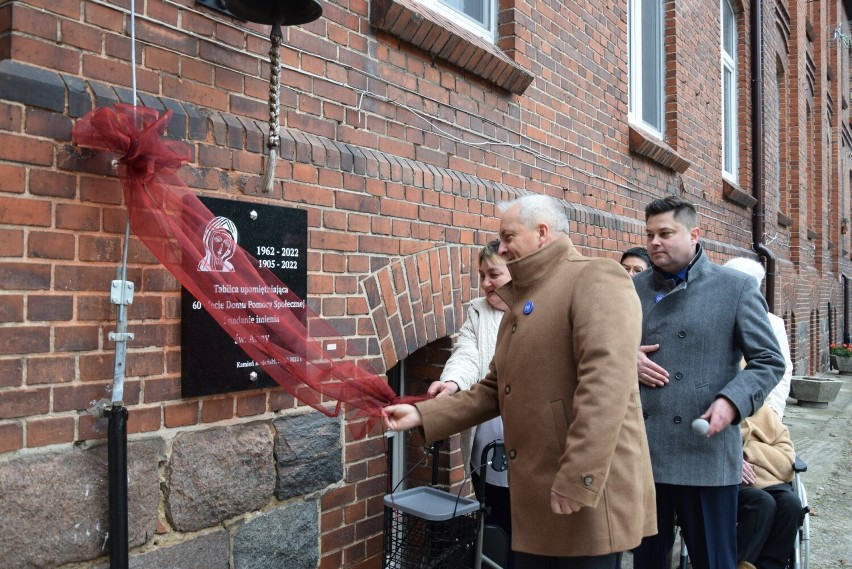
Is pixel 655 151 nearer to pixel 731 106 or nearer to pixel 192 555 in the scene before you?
pixel 731 106

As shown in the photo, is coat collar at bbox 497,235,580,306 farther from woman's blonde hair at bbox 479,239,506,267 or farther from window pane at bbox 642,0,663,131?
window pane at bbox 642,0,663,131

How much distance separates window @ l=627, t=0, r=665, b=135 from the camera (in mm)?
6934

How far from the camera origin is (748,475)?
3773mm

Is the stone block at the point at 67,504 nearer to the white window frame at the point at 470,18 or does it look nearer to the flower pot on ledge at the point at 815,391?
the white window frame at the point at 470,18

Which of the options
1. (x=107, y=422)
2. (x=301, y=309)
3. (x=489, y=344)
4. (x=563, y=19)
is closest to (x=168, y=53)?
(x=301, y=309)

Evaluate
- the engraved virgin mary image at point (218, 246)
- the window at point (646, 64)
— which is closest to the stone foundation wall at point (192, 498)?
the engraved virgin mary image at point (218, 246)

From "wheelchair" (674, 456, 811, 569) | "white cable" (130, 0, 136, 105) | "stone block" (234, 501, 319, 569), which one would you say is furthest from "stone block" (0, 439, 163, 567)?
"wheelchair" (674, 456, 811, 569)

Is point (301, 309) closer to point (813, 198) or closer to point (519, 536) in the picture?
point (519, 536)

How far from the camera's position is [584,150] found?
538 cm

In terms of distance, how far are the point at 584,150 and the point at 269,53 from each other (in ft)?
10.0

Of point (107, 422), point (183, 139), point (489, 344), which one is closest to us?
point (107, 422)

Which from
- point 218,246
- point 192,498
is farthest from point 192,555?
point 218,246

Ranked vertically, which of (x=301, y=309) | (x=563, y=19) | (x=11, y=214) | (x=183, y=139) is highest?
(x=563, y=19)

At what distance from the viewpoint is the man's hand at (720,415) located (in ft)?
9.27
